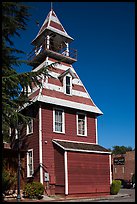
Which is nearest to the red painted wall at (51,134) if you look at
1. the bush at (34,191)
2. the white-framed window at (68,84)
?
the white-framed window at (68,84)

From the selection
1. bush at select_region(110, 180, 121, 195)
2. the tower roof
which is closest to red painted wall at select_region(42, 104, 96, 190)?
bush at select_region(110, 180, 121, 195)

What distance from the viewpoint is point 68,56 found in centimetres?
2712

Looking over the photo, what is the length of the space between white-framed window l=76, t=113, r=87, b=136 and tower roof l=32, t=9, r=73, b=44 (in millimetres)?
7791

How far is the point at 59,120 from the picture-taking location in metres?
23.9

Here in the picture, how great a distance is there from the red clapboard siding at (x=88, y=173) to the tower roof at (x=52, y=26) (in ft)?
38.3

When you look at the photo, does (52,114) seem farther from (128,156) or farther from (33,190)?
(128,156)

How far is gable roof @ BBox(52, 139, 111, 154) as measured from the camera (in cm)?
2188

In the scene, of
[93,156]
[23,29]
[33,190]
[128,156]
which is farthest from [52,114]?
[128,156]

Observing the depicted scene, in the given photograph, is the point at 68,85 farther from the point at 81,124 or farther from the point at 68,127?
the point at 68,127

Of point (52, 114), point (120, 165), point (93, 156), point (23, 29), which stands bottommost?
point (120, 165)

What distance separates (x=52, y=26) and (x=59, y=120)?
9.49 m

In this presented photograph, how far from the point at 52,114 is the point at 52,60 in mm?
5389

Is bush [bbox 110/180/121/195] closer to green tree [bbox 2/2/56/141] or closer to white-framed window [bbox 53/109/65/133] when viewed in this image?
white-framed window [bbox 53/109/65/133]

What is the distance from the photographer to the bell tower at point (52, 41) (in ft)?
86.7
